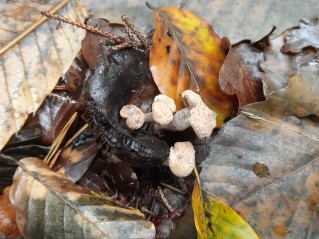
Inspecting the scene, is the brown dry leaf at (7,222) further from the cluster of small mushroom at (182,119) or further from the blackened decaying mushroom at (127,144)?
the cluster of small mushroom at (182,119)

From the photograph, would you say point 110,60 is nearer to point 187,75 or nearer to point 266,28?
point 187,75

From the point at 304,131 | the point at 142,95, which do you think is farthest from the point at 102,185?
the point at 304,131

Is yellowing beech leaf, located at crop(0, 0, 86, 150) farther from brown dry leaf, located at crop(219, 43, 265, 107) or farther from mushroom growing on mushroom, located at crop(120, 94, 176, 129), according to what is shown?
brown dry leaf, located at crop(219, 43, 265, 107)

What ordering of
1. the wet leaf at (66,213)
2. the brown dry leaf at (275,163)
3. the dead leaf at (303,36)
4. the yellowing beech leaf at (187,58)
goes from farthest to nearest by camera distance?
the dead leaf at (303,36) → the yellowing beech leaf at (187,58) → the brown dry leaf at (275,163) → the wet leaf at (66,213)

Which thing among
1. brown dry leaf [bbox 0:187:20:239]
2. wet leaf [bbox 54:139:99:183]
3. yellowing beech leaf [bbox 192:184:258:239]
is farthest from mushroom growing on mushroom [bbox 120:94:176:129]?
brown dry leaf [bbox 0:187:20:239]

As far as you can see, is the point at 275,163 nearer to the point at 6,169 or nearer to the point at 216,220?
the point at 216,220

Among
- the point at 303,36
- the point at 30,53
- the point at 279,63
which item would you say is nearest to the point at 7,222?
the point at 30,53

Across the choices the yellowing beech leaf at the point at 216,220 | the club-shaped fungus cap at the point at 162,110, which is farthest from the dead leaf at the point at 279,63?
the yellowing beech leaf at the point at 216,220
